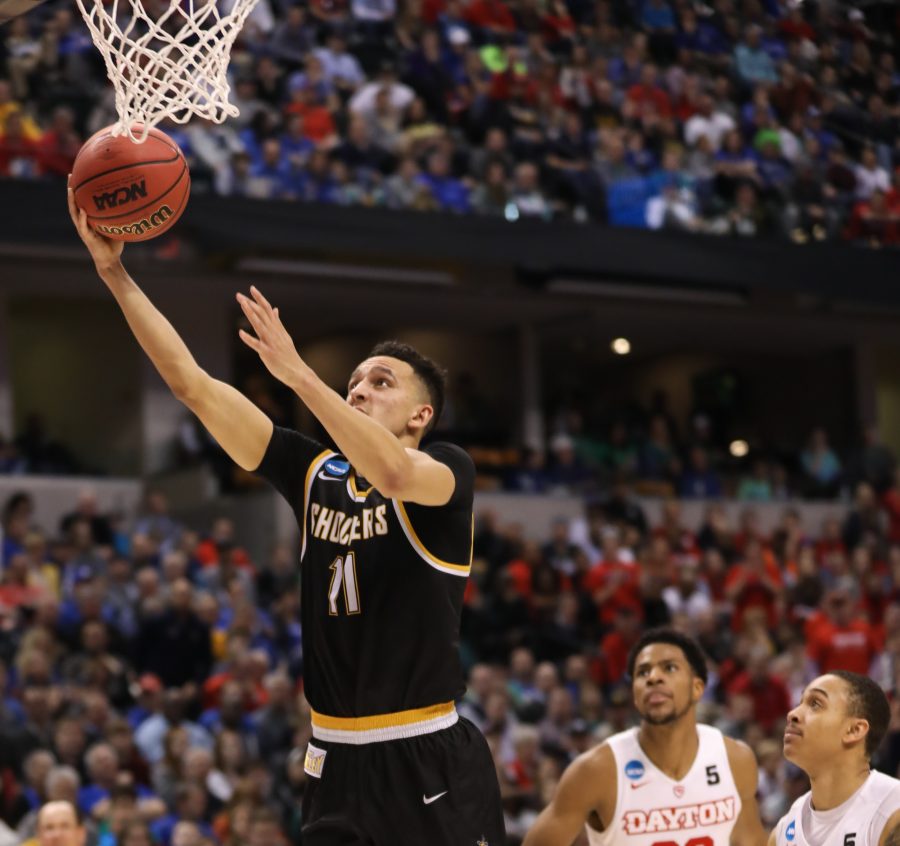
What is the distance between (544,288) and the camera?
56.7 feet

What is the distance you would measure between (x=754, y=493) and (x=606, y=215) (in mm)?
3592

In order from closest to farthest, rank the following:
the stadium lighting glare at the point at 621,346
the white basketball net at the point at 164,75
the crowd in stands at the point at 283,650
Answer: the white basketball net at the point at 164,75
the crowd in stands at the point at 283,650
the stadium lighting glare at the point at 621,346

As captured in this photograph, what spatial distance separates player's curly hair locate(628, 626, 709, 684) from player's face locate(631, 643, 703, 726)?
36 mm

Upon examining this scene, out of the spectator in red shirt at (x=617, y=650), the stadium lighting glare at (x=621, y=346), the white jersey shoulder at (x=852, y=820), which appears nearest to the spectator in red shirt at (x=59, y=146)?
the spectator in red shirt at (x=617, y=650)

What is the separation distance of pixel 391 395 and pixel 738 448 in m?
16.2

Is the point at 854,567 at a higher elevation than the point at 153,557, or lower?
lower

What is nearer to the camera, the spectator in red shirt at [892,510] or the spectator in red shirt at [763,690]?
the spectator in red shirt at [763,690]

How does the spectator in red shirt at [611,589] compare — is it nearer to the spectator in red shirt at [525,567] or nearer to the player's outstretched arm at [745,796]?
the spectator in red shirt at [525,567]

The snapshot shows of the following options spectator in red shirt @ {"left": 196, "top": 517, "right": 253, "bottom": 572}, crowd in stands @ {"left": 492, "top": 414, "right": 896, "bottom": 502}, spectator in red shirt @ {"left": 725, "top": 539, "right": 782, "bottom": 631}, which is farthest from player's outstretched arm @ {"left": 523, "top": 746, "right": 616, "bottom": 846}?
crowd in stands @ {"left": 492, "top": 414, "right": 896, "bottom": 502}

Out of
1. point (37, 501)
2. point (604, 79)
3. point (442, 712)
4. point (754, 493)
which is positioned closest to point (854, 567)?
point (754, 493)

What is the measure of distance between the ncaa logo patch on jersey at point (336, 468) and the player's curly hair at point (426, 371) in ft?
0.80

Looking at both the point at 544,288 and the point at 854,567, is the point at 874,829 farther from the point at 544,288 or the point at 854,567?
the point at 544,288

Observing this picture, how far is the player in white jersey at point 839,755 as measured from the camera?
5.28m

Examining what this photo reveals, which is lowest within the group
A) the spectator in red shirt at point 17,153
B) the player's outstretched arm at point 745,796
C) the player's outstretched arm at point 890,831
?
the spectator in red shirt at point 17,153
